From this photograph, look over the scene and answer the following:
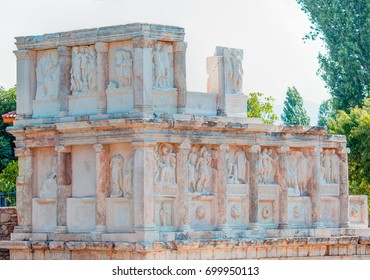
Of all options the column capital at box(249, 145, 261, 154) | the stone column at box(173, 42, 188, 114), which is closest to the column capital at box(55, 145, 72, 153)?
the stone column at box(173, 42, 188, 114)

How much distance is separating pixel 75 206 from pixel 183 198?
2619 mm

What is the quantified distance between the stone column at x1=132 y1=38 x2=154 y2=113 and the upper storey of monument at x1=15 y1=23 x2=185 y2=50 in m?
0.21

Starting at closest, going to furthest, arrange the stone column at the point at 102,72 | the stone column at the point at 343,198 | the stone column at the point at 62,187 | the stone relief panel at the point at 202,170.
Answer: the stone column at the point at 102,72
the stone relief panel at the point at 202,170
the stone column at the point at 62,187
the stone column at the point at 343,198

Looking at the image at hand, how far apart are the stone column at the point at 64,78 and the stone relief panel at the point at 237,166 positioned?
4.04 meters

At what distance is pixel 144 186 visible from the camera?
34.2 meters

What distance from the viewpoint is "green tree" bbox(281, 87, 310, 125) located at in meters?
72.7

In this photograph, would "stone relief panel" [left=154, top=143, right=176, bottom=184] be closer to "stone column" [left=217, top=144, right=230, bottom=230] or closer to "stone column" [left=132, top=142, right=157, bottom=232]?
"stone column" [left=132, top=142, right=157, bottom=232]

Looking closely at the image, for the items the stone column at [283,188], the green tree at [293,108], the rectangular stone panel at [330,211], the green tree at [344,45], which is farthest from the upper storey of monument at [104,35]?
the green tree at [293,108]

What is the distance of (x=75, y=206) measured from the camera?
117 ft

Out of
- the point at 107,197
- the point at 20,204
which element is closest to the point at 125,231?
the point at 107,197

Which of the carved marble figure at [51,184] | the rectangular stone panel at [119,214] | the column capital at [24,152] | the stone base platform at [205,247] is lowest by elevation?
the stone base platform at [205,247]

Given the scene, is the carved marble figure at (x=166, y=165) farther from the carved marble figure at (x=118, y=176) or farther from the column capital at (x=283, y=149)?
the column capital at (x=283, y=149)

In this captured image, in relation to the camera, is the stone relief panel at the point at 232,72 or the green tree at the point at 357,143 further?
the green tree at the point at 357,143

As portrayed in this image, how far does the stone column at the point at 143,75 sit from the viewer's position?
3450 cm
